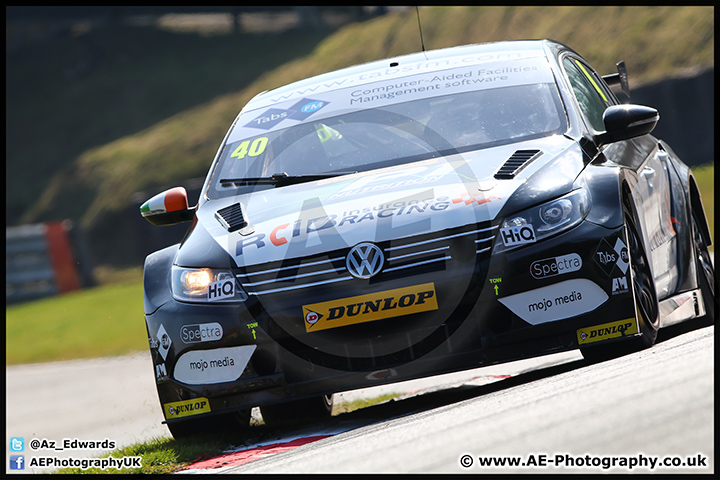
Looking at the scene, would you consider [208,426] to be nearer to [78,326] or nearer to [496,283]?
[496,283]

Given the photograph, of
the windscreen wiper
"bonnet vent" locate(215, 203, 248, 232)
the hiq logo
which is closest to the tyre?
the windscreen wiper

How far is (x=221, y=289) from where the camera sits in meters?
4.25

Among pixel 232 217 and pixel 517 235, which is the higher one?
pixel 232 217

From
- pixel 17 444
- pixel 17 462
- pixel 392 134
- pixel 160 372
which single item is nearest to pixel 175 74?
pixel 17 444

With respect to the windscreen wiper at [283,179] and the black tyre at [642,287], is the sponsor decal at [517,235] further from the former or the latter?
the windscreen wiper at [283,179]

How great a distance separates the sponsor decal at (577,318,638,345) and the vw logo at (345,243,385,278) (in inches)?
34.6

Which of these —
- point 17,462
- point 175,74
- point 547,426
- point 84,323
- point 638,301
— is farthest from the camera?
point 175,74

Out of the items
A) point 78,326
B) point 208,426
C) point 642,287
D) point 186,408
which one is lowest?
point 78,326

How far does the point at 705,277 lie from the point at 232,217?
8.76ft

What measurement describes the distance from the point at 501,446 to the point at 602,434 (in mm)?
252

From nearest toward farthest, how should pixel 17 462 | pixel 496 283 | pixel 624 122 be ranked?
pixel 496 283
pixel 624 122
pixel 17 462

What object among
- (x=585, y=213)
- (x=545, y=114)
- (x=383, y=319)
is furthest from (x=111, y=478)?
(x=545, y=114)

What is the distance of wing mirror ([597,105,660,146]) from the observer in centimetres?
464

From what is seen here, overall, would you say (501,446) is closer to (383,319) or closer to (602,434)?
(602,434)
